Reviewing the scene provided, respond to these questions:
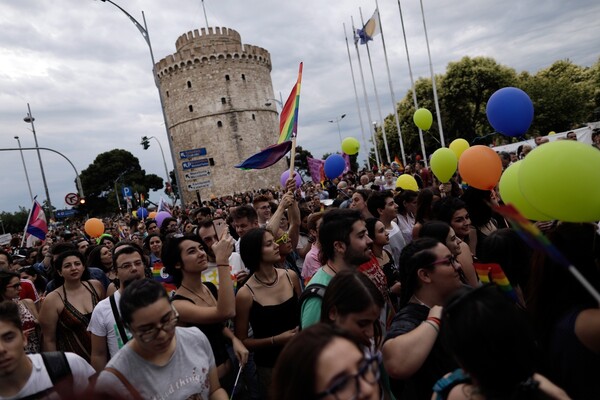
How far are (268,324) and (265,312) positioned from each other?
0.27ft

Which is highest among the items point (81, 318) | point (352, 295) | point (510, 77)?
point (510, 77)

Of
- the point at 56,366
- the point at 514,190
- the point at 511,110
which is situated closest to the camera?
the point at 56,366

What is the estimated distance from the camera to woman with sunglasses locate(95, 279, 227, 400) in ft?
6.56

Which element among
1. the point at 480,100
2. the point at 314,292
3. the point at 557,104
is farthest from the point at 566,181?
the point at 557,104

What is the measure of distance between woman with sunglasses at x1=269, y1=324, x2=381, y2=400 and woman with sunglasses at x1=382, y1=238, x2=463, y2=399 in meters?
0.60

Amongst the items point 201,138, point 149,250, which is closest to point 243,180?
point 201,138

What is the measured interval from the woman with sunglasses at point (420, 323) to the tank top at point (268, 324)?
873 millimetres

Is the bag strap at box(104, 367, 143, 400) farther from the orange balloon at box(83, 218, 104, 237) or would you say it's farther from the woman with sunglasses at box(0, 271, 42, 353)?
the orange balloon at box(83, 218, 104, 237)

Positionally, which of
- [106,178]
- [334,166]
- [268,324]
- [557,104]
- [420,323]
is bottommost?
[268,324]

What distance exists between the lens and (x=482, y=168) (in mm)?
4391

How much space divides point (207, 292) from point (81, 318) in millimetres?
1267

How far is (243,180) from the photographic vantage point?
130ft

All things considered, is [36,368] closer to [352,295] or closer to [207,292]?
[207,292]

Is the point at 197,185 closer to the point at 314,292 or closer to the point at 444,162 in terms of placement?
the point at 444,162
